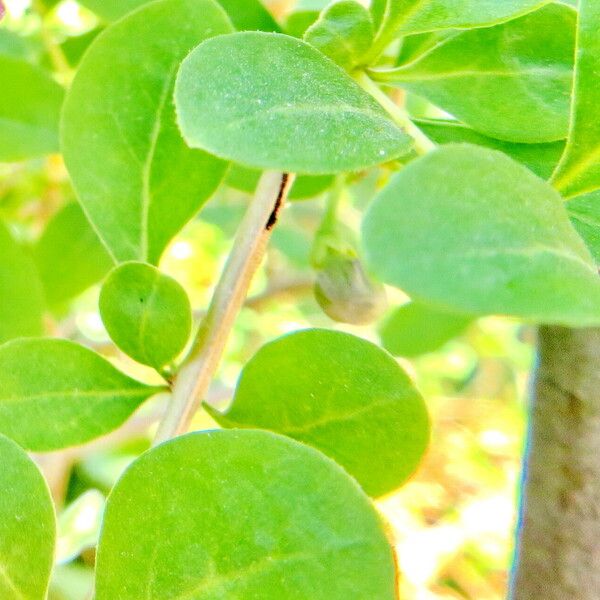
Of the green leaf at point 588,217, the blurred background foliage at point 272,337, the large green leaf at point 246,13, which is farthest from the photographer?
the blurred background foliage at point 272,337

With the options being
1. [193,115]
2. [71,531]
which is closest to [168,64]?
[193,115]

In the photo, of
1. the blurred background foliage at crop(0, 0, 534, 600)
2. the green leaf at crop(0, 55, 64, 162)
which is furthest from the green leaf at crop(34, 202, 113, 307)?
the green leaf at crop(0, 55, 64, 162)

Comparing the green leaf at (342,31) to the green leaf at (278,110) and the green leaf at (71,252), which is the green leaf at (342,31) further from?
the green leaf at (71,252)

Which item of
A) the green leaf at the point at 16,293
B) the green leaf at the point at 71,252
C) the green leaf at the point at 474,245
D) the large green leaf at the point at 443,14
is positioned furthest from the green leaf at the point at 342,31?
the green leaf at the point at 71,252

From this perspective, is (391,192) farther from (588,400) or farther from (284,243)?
(284,243)

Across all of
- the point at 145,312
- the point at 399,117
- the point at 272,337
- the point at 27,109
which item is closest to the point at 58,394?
the point at 145,312

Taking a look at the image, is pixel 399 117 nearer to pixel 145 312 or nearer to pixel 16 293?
pixel 145 312
